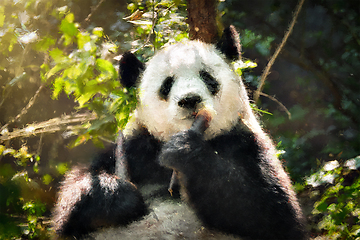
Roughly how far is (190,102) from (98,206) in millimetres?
1147

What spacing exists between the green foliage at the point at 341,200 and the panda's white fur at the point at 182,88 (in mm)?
1515

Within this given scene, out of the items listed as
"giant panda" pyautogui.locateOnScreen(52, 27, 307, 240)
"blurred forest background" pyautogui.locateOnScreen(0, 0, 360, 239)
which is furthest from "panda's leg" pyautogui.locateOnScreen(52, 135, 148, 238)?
"blurred forest background" pyautogui.locateOnScreen(0, 0, 360, 239)

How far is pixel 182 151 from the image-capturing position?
1.99 metres

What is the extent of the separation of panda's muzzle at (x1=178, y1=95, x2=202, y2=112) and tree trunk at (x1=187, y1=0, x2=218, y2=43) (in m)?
1.40

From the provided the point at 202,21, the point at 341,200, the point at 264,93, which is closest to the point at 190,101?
the point at 202,21

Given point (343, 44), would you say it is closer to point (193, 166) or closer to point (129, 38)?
point (129, 38)

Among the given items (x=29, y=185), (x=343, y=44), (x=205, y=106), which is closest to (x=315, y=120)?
(x=343, y=44)

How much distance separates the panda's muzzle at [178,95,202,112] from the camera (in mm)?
2053

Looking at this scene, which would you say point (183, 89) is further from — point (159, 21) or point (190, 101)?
point (159, 21)

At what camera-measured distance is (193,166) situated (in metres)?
2.02

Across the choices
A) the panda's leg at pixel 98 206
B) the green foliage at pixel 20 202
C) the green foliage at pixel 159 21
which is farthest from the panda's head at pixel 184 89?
the green foliage at pixel 20 202

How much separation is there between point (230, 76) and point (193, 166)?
94 centimetres

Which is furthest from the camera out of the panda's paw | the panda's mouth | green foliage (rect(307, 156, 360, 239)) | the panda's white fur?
green foliage (rect(307, 156, 360, 239))

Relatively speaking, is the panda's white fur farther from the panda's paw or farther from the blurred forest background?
the blurred forest background
